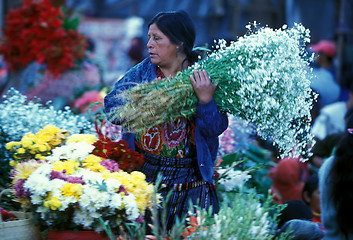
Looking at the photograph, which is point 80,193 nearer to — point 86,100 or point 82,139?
point 82,139

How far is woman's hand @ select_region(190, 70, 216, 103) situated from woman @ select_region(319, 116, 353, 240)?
0.83 meters


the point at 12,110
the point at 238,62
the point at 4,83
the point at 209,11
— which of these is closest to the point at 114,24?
the point at 209,11

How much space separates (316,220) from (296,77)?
71.0 inches

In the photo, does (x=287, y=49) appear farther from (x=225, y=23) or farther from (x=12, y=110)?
(x=225, y=23)

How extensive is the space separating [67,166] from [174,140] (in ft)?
2.13

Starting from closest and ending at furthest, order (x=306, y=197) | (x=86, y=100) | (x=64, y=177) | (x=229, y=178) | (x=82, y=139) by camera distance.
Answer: (x=64, y=177), (x=82, y=139), (x=229, y=178), (x=306, y=197), (x=86, y=100)

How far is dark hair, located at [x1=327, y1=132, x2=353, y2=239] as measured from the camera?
9.03 feet

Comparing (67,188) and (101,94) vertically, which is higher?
(101,94)

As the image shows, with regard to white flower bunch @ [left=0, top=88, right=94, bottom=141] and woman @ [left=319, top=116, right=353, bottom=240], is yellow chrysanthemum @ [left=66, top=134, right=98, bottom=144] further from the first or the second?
woman @ [left=319, top=116, right=353, bottom=240]

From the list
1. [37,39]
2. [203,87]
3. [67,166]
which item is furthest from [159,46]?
[37,39]

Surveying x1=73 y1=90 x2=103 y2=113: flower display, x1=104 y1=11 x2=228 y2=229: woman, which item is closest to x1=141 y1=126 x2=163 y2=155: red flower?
x1=104 y1=11 x2=228 y2=229: woman

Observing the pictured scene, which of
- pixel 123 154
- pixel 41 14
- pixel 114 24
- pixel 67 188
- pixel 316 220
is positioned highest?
pixel 114 24

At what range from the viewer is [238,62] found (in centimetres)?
258

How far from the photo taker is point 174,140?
2.79m
